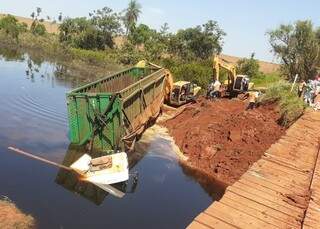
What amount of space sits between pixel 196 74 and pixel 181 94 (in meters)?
8.89

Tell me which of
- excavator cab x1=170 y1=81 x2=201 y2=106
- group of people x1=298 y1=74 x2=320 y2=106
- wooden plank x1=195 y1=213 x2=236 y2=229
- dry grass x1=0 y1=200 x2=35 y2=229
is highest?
group of people x1=298 y1=74 x2=320 y2=106

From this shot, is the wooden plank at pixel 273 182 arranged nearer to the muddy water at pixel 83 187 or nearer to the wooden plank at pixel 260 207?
the wooden plank at pixel 260 207

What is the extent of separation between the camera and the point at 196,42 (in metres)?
52.4

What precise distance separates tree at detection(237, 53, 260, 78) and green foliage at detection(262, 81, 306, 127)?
2149 centimetres

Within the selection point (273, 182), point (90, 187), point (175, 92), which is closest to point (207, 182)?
point (90, 187)

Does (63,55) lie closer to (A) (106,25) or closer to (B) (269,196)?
(A) (106,25)

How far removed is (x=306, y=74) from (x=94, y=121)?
30.3 metres

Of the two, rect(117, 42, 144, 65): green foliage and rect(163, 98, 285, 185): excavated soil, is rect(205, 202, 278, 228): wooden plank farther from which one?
rect(117, 42, 144, 65): green foliage

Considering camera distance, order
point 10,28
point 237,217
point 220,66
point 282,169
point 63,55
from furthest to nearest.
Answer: point 10,28 → point 63,55 → point 220,66 → point 282,169 → point 237,217

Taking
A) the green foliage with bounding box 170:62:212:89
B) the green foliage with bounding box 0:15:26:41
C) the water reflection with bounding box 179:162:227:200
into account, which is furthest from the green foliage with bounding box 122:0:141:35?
the water reflection with bounding box 179:162:227:200

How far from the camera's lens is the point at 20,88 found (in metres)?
26.7

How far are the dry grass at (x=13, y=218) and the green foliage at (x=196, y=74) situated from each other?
76.1ft

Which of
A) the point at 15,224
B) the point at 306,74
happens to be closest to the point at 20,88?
the point at 15,224

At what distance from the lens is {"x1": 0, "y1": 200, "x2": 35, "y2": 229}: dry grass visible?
9.84 m
